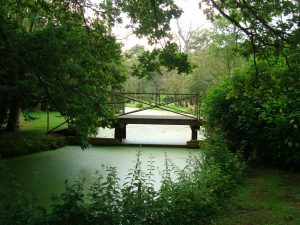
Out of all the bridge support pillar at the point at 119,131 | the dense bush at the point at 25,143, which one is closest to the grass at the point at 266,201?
the dense bush at the point at 25,143

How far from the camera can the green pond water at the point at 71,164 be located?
304 inches

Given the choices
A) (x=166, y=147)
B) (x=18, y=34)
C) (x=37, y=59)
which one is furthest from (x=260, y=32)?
(x=166, y=147)

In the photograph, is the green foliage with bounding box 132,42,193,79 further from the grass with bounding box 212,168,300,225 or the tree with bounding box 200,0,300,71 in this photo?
the grass with bounding box 212,168,300,225

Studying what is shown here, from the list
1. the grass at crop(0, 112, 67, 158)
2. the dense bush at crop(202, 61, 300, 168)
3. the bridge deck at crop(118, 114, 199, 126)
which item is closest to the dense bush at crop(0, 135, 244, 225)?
the dense bush at crop(202, 61, 300, 168)

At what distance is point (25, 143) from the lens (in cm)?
1161

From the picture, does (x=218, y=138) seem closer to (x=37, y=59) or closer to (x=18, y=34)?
(x=37, y=59)

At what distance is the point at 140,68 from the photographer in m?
4.79

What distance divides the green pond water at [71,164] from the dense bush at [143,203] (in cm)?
171

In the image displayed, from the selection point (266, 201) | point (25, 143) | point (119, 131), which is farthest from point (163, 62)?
point (119, 131)

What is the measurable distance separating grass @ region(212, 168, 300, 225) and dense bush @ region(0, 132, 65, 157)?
273 inches

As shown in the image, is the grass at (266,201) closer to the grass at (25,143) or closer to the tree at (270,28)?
the tree at (270,28)

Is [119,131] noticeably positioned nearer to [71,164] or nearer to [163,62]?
[71,164]

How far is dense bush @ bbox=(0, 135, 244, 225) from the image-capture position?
4.12 metres

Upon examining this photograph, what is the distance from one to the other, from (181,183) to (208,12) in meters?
2.29
